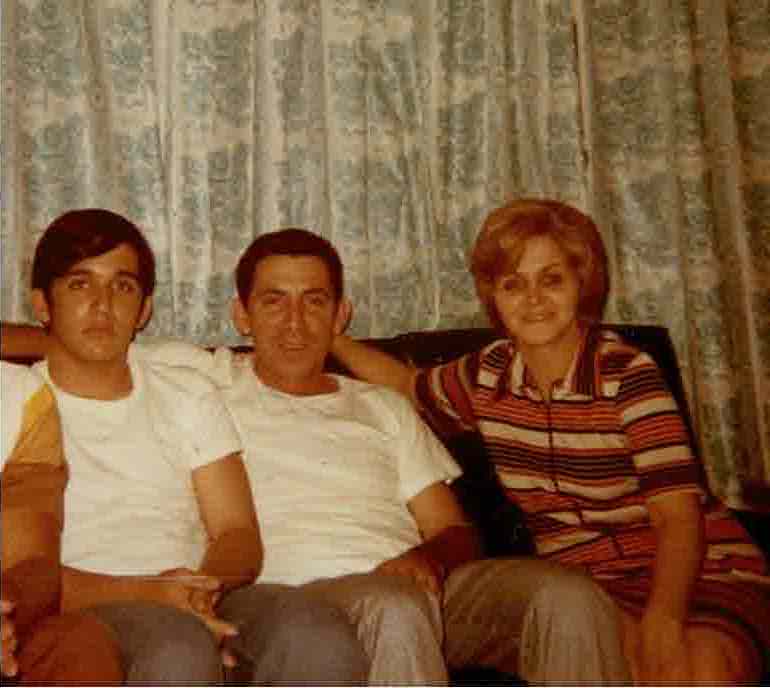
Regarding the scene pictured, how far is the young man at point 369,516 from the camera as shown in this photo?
1.56 metres

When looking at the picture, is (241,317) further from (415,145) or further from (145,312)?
(415,145)

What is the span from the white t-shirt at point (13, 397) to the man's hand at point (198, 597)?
33 cm

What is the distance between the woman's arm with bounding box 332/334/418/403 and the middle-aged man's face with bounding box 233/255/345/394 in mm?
175

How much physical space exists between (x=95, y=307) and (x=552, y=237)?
82 centimetres

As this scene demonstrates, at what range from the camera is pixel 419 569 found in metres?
1.74

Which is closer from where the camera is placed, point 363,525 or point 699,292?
point 363,525

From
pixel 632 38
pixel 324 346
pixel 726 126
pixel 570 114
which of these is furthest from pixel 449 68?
pixel 324 346

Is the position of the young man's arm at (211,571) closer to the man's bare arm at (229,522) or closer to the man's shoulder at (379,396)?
the man's bare arm at (229,522)

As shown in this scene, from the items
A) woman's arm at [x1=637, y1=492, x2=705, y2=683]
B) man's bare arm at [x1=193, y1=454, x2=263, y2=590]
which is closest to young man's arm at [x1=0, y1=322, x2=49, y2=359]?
man's bare arm at [x1=193, y1=454, x2=263, y2=590]

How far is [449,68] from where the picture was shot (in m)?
2.67

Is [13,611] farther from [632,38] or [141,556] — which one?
[632,38]

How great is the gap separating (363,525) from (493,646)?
12.4 inches

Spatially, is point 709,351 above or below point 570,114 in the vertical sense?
below

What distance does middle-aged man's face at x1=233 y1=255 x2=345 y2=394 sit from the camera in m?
1.90
